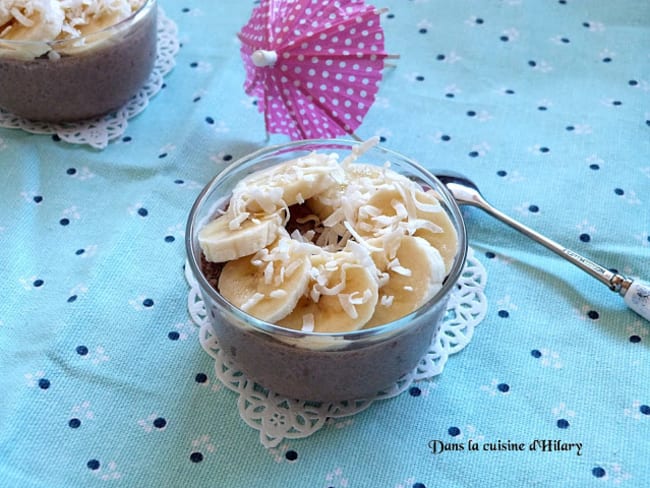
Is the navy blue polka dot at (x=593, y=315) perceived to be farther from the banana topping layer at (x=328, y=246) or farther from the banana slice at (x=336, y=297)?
the banana slice at (x=336, y=297)

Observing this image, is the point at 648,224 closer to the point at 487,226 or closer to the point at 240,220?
the point at 487,226

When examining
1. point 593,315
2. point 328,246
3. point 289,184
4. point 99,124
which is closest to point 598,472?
point 593,315

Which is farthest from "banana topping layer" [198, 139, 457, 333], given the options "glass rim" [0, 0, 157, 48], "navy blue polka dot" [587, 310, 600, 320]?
"glass rim" [0, 0, 157, 48]

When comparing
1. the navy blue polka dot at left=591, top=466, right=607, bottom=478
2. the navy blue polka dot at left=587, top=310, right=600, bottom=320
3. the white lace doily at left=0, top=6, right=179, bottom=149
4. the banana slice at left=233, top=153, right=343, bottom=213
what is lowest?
the white lace doily at left=0, top=6, right=179, bottom=149

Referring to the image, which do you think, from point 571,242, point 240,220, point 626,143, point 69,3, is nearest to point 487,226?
point 571,242

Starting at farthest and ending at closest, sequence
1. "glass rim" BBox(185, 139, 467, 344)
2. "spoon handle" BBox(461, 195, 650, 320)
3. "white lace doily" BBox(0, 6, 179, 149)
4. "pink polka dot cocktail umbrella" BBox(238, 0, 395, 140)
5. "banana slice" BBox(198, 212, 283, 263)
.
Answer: "white lace doily" BBox(0, 6, 179, 149) < "pink polka dot cocktail umbrella" BBox(238, 0, 395, 140) < "spoon handle" BBox(461, 195, 650, 320) < "banana slice" BBox(198, 212, 283, 263) < "glass rim" BBox(185, 139, 467, 344)

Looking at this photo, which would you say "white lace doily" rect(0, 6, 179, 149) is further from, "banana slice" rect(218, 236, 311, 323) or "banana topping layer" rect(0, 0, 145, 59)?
"banana slice" rect(218, 236, 311, 323)

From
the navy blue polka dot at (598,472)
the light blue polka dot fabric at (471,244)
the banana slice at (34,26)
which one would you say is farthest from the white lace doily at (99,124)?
the navy blue polka dot at (598,472)

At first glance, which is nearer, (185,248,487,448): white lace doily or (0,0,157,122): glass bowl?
(185,248,487,448): white lace doily
